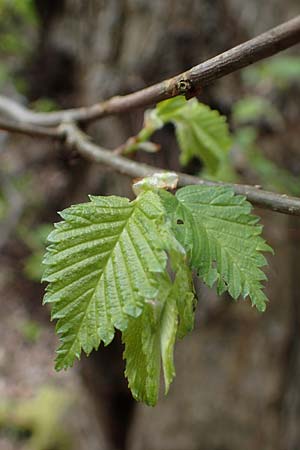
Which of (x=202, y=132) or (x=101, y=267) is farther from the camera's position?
(x=202, y=132)

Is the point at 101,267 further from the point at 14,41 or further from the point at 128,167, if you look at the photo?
the point at 14,41

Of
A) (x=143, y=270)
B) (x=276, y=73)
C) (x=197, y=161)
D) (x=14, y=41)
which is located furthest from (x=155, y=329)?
(x=14, y=41)

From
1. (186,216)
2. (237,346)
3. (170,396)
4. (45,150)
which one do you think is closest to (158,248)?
(186,216)

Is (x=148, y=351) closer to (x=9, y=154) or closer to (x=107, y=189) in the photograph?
(x=107, y=189)

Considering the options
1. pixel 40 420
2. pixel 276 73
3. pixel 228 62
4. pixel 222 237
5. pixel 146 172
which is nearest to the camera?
pixel 228 62

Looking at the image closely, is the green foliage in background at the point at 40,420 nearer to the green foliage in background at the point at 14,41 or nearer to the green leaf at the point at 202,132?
the green foliage in background at the point at 14,41

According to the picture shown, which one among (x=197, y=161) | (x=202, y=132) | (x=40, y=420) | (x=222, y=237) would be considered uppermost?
(x=197, y=161)

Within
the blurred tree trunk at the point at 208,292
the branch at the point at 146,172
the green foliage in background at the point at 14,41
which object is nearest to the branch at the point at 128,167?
the branch at the point at 146,172

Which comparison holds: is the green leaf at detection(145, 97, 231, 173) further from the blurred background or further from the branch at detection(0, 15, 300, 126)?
the blurred background
